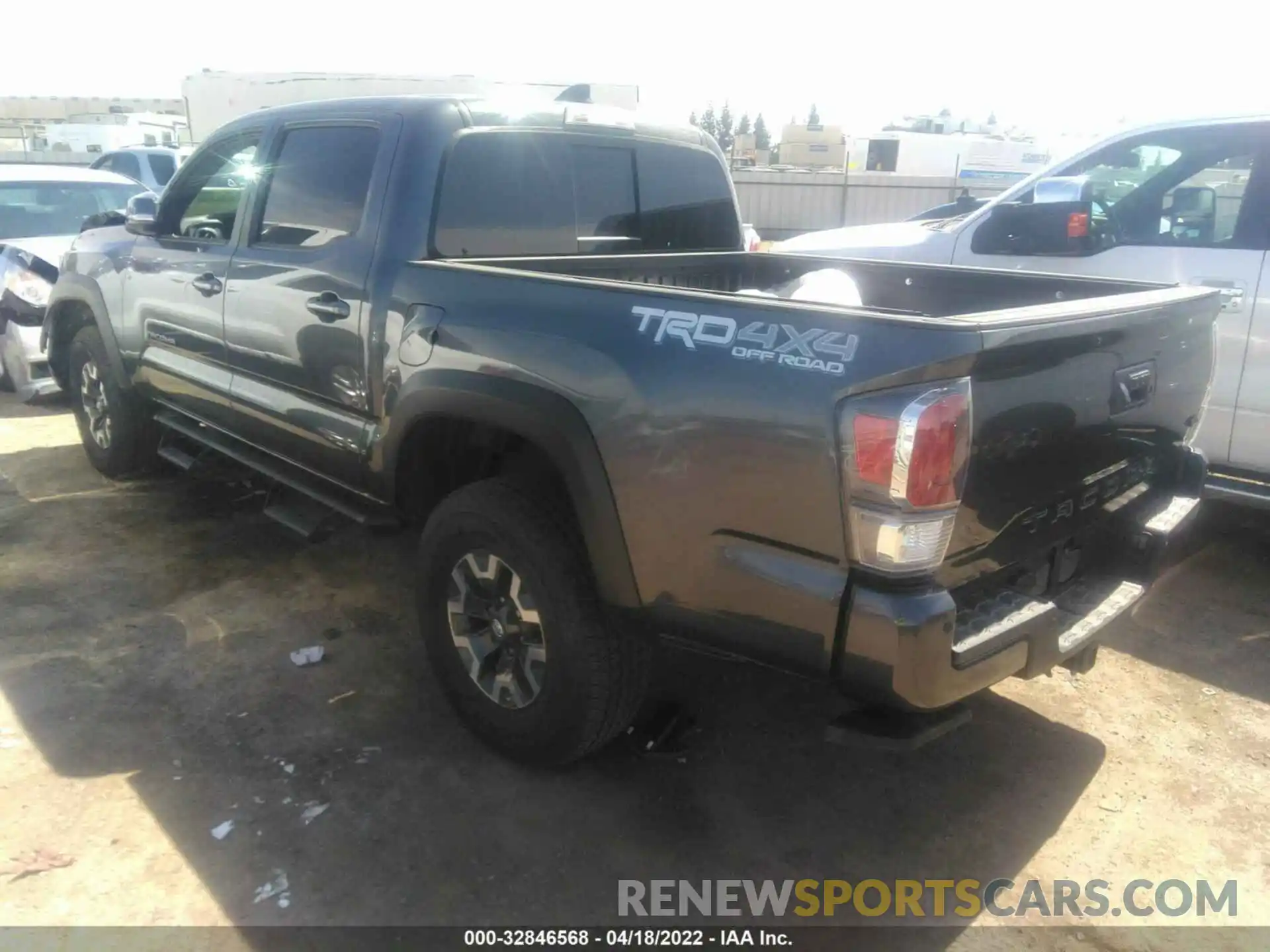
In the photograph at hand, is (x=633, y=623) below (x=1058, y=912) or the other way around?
the other way around

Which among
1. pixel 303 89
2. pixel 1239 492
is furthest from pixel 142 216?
pixel 303 89

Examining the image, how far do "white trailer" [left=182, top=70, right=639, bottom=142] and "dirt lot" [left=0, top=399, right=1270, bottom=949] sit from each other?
14708mm

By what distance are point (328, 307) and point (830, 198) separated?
736 inches

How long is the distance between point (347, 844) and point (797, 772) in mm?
1383

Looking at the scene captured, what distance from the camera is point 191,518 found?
5.15 metres

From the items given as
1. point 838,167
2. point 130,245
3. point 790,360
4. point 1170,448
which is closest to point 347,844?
point 790,360

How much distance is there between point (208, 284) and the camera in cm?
416

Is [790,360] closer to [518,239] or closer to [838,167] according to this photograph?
[518,239]

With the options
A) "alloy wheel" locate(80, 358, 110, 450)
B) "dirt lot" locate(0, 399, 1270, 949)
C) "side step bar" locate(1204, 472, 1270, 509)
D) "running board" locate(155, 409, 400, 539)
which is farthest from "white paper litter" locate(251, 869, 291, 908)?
"side step bar" locate(1204, 472, 1270, 509)

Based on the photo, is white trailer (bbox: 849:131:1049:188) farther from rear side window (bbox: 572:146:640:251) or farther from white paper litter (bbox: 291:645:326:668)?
white paper litter (bbox: 291:645:326:668)

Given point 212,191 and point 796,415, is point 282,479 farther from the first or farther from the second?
point 796,415

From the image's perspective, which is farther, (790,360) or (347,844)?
(347,844)

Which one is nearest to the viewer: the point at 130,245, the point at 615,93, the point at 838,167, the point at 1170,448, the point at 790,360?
the point at 790,360

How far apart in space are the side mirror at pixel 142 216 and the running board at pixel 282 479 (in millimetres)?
886
